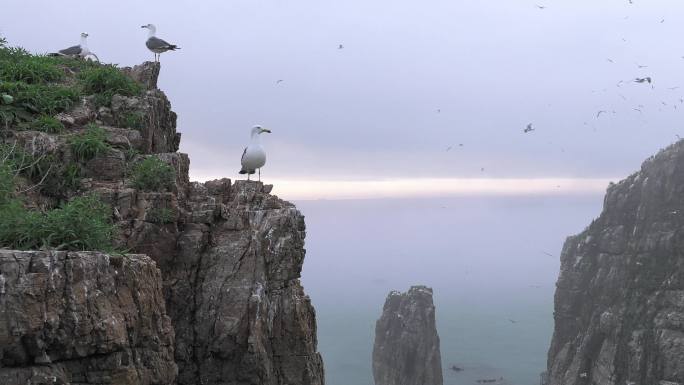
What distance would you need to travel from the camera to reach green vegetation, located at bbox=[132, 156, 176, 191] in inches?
482

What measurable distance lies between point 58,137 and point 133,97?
3194 millimetres

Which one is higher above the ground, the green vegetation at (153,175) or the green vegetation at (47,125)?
the green vegetation at (47,125)

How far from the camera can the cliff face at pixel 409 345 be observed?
11225cm

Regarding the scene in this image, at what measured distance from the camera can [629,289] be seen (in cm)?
9375

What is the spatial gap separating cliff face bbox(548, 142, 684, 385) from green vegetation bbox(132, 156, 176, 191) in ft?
278

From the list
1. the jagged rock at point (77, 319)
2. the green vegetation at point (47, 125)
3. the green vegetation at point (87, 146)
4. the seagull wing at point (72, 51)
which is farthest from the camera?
the seagull wing at point (72, 51)

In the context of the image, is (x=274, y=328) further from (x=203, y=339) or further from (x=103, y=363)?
(x=103, y=363)

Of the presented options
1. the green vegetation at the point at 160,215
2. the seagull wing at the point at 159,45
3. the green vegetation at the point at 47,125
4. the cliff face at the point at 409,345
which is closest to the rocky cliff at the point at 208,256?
the green vegetation at the point at 160,215

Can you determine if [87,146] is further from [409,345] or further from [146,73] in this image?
[409,345]

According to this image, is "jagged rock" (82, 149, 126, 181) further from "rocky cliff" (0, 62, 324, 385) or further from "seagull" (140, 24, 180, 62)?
"seagull" (140, 24, 180, 62)

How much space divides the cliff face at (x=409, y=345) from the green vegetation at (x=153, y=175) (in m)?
106

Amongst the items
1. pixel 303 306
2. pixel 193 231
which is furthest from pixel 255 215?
pixel 303 306

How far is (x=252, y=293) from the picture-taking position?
11984mm

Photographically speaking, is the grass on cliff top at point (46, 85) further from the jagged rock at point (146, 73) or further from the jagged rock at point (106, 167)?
the jagged rock at point (106, 167)
